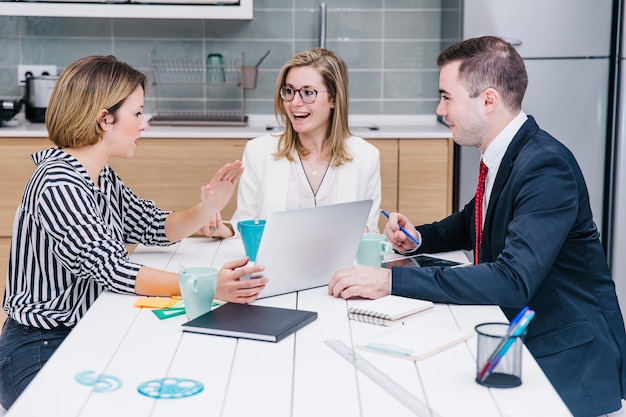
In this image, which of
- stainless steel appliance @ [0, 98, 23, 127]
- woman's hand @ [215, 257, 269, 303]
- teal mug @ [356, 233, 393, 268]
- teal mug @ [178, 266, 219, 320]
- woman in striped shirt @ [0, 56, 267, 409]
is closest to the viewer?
teal mug @ [178, 266, 219, 320]

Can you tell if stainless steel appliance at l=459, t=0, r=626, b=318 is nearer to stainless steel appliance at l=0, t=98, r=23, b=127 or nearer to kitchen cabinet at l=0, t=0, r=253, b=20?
kitchen cabinet at l=0, t=0, r=253, b=20

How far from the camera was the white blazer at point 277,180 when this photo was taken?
8.41ft

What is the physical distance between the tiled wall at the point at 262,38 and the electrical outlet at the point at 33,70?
0.04 m

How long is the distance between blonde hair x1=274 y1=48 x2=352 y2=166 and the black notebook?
1136 millimetres

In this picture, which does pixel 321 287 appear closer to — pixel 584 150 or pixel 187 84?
pixel 584 150

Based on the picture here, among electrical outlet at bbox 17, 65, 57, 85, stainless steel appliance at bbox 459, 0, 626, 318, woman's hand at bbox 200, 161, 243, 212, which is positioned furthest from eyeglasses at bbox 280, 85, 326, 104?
electrical outlet at bbox 17, 65, 57, 85

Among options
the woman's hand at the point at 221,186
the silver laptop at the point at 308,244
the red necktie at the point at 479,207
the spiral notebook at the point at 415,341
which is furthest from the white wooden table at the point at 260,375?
the woman's hand at the point at 221,186

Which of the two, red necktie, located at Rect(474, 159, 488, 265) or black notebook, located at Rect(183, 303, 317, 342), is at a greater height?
red necktie, located at Rect(474, 159, 488, 265)

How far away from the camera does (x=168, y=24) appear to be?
3.89m

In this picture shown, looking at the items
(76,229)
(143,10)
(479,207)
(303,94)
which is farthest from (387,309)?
(143,10)

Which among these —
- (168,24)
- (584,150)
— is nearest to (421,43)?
(584,150)

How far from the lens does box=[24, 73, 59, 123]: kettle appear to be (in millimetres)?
3637

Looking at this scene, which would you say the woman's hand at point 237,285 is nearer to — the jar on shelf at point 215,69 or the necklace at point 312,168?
the necklace at point 312,168

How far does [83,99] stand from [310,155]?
95 centimetres
